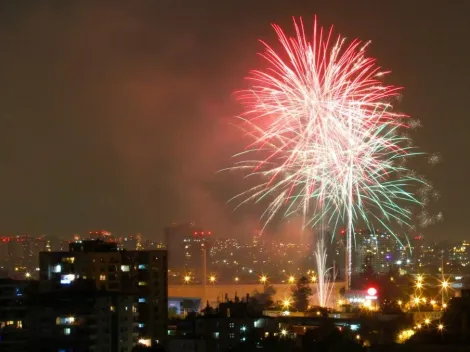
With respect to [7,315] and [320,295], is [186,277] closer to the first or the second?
[320,295]

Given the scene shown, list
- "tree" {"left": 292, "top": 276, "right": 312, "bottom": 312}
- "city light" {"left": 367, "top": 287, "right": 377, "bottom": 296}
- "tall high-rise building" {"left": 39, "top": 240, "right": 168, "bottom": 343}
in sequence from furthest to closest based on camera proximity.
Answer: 1. "city light" {"left": 367, "top": 287, "right": 377, "bottom": 296}
2. "tree" {"left": 292, "top": 276, "right": 312, "bottom": 312}
3. "tall high-rise building" {"left": 39, "top": 240, "right": 168, "bottom": 343}

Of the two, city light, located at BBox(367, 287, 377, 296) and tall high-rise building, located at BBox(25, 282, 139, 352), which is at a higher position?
city light, located at BBox(367, 287, 377, 296)

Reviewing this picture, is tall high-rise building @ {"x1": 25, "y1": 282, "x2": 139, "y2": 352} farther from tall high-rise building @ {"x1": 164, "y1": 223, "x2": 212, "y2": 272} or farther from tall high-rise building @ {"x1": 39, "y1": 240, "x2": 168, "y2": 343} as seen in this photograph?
tall high-rise building @ {"x1": 164, "y1": 223, "x2": 212, "y2": 272}

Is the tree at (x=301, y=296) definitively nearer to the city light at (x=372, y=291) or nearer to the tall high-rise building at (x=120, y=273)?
the city light at (x=372, y=291)

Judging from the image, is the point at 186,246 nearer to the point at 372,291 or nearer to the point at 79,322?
the point at 372,291

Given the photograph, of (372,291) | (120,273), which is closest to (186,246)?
(372,291)

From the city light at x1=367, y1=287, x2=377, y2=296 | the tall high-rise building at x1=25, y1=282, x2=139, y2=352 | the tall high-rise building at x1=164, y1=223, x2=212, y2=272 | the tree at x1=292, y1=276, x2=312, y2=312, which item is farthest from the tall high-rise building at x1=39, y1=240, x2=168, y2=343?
the tall high-rise building at x1=164, y1=223, x2=212, y2=272

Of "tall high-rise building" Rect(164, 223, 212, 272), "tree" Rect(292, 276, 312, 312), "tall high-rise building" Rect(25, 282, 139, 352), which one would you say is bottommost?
"tall high-rise building" Rect(25, 282, 139, 352)

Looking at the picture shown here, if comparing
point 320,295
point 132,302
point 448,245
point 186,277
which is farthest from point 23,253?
point 448,245
